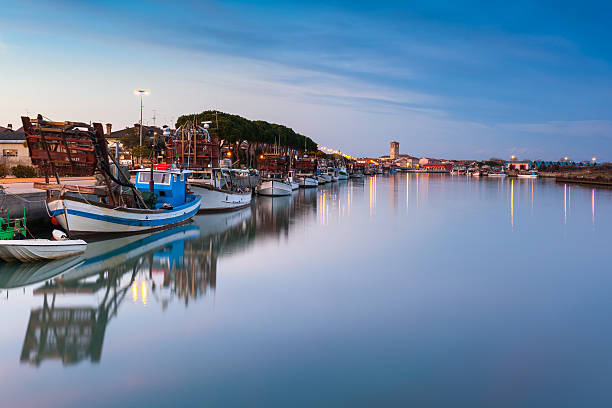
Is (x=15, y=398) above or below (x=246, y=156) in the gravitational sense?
below

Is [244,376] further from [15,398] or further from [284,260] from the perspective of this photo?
[284,260]

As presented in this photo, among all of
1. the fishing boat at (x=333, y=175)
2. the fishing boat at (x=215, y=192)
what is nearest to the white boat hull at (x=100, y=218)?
the fishing boat at (x=215, y=192)

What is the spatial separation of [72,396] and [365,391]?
196 inches

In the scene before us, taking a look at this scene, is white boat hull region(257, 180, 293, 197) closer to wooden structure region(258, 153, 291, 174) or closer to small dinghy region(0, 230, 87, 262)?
wooden structure region(258, 153, 291, 174)

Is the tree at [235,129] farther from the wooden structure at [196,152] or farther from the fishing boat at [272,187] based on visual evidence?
the wooden structure at [196,152]

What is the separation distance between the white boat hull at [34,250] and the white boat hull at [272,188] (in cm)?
3933

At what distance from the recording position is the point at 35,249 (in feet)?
53.0

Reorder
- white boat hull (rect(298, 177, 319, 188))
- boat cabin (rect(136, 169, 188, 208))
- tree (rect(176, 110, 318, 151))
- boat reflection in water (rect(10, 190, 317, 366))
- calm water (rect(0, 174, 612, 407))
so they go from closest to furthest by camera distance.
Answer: calm water (rect(0, 174, 612, 407))
boat reflection in water (rect(10, 190, 317, 366))
boat cabin (rect(136, 169, 188, 208))
tree (rect(176, 110, 318, 151))
white boat hull (rect(298, 177, 319, 188))

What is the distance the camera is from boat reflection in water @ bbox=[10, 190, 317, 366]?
10.7 metres

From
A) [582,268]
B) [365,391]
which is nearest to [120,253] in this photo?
[365,391]

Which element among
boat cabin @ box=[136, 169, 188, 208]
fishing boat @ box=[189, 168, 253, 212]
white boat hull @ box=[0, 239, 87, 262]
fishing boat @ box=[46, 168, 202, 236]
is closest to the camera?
white boat hull @ box=[0, 239, 87, 262]

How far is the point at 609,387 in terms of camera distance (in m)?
8.95

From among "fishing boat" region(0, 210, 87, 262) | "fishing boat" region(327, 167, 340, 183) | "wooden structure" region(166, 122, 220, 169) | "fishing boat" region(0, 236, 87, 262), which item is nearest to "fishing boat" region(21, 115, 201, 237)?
"fishing boat" region(0, 210, 87, 262)

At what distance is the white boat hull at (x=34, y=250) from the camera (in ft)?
51.6
